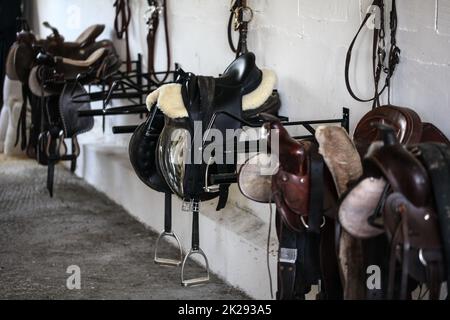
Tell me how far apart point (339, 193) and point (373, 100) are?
0.78 m

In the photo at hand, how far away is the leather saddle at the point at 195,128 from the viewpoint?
103 inches

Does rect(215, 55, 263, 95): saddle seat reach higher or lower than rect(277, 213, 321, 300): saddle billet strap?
higher

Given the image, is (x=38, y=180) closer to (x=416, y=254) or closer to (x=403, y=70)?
(x=403, y=70)

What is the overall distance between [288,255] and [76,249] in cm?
209

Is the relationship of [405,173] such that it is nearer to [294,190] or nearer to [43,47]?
[294,190]

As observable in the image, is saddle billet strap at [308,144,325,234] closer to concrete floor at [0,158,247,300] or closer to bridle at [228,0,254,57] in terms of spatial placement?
concrete floor at [0,158,247,300]

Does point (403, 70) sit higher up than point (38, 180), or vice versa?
point (403, 70)

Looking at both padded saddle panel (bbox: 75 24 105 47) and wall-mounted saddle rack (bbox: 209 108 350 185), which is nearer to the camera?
wall-mounted saddle rack (bbox: 209 108 350 185)

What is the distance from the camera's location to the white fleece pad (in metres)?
2.62

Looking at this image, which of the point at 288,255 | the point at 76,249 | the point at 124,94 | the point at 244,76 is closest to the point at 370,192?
the point at 288,255

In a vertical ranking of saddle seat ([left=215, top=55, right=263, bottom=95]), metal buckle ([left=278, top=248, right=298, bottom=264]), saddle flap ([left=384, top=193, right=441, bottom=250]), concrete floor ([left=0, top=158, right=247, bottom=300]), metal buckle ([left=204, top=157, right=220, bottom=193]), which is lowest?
concrete floor ([left=0, top=158, right=247, bottom=300])

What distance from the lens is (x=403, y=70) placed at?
8.00 ft

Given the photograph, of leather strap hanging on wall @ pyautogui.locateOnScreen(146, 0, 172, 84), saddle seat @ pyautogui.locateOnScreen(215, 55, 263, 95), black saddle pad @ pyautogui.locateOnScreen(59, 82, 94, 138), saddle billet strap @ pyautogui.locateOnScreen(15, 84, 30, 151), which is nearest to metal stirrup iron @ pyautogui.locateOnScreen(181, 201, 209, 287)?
saddle seat @ pyautogui.locateOnScreen(215, 55, 263, 95)
